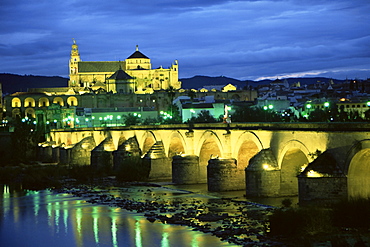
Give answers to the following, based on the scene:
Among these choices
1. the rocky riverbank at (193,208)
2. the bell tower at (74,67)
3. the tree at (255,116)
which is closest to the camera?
the rocky riverbank at (193,208)

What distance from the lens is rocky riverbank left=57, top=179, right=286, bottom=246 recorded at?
2070 centimetres

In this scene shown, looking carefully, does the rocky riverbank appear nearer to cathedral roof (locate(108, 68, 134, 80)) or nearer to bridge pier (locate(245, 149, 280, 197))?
bridge pier (locate(245, 149, 280, 197))

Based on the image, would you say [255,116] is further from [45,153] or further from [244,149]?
[244,149]

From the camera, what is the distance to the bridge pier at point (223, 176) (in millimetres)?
30547

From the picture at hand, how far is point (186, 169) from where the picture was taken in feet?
116

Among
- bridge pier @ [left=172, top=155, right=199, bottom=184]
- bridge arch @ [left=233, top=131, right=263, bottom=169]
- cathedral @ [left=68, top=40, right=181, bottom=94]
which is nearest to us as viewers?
bridge arch @ [left=233, top=131, right=263, bottom=169]

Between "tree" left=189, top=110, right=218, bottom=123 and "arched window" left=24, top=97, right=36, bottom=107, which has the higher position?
"arched window" left=24, top=97, right=36, bottom=107

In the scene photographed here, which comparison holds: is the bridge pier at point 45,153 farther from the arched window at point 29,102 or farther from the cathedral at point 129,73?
the cathedral at point 129,73

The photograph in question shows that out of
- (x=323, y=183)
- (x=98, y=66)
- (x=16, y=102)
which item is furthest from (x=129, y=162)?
(x=98, y=66)

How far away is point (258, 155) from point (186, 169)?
8.57 meters

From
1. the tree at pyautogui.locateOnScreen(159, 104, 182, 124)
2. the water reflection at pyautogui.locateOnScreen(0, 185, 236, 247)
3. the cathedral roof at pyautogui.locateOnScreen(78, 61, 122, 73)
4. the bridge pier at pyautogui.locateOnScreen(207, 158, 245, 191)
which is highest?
the cathedral roof at pyautogui.locateOnScreen(78, 61, 122, 73)

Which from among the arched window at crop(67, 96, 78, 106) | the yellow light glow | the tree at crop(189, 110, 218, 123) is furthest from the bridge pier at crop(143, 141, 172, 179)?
the arched window at crop(67, 96, 78, 106)

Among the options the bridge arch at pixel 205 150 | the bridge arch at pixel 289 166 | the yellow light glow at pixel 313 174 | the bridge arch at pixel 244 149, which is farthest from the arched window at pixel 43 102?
the yellow light glow at pixel 313 174

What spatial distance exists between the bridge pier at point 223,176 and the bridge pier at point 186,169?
14.1ft
